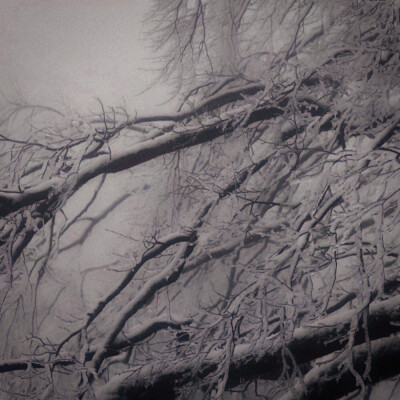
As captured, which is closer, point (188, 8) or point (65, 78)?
A: point (188, 8)

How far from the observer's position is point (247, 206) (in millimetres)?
3516

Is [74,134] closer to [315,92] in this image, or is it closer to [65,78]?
[65,78]

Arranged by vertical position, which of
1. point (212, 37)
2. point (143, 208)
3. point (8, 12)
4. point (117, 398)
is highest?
point (8, 12)

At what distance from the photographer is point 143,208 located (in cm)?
489

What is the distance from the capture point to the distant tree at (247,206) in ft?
8.29

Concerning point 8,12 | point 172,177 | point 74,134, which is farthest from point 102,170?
point 8,12

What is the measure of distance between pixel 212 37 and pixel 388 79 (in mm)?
2135

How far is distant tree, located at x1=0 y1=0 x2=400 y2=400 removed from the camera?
8.29ft

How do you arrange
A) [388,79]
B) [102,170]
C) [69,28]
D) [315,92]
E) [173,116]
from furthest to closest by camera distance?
[69,28] → [173,116] → [315,92] → [102,170] → [388,79]

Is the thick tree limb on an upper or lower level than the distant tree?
lower

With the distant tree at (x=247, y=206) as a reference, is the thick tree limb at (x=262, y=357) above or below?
below

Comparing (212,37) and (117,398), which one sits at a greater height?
(212,37)

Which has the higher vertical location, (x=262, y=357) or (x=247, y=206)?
(x=247, y=206)

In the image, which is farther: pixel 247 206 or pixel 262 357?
pixel 247 206
